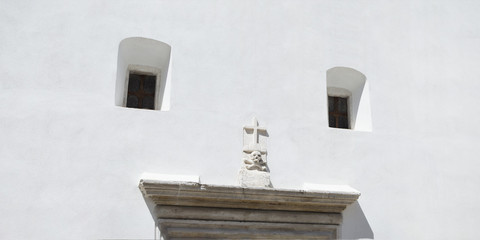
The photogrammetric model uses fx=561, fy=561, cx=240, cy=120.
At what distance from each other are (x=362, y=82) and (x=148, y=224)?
267 centimetres

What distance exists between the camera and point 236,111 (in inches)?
206

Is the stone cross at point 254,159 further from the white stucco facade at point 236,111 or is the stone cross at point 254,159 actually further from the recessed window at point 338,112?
the recessed window at point 338,112

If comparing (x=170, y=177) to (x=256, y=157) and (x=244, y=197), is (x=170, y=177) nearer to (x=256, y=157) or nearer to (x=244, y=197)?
(x=244, y=197)

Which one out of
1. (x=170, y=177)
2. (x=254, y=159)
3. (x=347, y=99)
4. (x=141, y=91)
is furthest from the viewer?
(x=347, y=99)

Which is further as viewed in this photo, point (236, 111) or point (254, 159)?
point (236, 111)

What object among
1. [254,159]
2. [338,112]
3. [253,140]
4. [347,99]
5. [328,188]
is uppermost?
[347,99]

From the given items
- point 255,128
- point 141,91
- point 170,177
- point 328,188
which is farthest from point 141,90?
point 328,188

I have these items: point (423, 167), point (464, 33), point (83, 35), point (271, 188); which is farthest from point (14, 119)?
point (464, 33)

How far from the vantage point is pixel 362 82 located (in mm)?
5852

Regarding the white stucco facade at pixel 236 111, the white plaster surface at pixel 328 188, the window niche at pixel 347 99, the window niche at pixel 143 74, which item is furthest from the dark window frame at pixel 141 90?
the window niche at pixel 347 99

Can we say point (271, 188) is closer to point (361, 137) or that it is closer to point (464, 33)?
point (361, 137)

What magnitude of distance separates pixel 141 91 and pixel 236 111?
0.96 m

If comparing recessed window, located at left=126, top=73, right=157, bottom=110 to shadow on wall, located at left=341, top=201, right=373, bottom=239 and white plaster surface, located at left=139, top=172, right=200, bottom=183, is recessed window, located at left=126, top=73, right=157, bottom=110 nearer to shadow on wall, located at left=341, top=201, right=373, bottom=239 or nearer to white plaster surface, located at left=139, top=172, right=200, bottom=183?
white plaster surface, located at left=139, top=172, right=200, bottom=183

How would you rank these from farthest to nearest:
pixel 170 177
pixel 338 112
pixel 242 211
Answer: pixel 338 112 → pixel 242 211 → pixel 170 177
